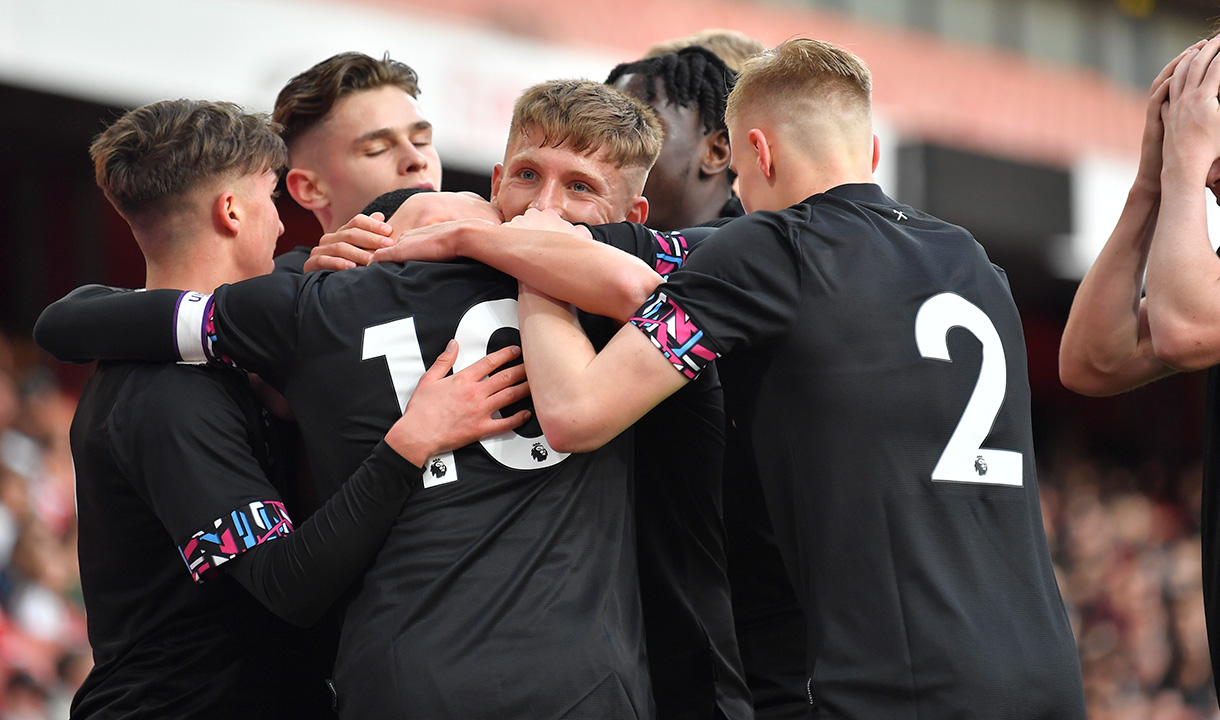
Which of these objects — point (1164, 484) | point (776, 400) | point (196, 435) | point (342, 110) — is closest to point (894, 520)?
point (776, 400)

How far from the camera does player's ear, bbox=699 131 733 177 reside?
416 cm

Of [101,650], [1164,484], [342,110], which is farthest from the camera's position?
[1164,484]

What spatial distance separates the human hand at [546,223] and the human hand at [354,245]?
0.33 metres

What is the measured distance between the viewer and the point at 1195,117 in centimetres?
294

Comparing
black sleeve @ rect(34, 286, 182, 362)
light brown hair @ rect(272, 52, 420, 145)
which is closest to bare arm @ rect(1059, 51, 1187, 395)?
black sleeve @ rect(34, 286, 182, 362)

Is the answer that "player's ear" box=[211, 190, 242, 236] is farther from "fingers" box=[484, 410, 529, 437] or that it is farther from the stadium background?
the stadium background

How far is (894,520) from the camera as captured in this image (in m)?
2.60

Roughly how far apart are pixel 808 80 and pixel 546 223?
0.68 m

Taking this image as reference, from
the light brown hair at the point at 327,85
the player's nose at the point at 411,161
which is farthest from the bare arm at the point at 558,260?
the light brown hair at the point at 327,85

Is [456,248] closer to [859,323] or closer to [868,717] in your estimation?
[859,323]

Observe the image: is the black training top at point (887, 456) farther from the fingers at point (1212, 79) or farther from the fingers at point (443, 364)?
the fingers at point (1212, 79)

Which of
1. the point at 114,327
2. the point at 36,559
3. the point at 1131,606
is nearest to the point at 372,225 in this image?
the point at 114,327

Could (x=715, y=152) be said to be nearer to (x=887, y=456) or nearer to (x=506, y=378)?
(x=506, y=378)

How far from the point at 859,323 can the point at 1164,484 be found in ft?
65.1
